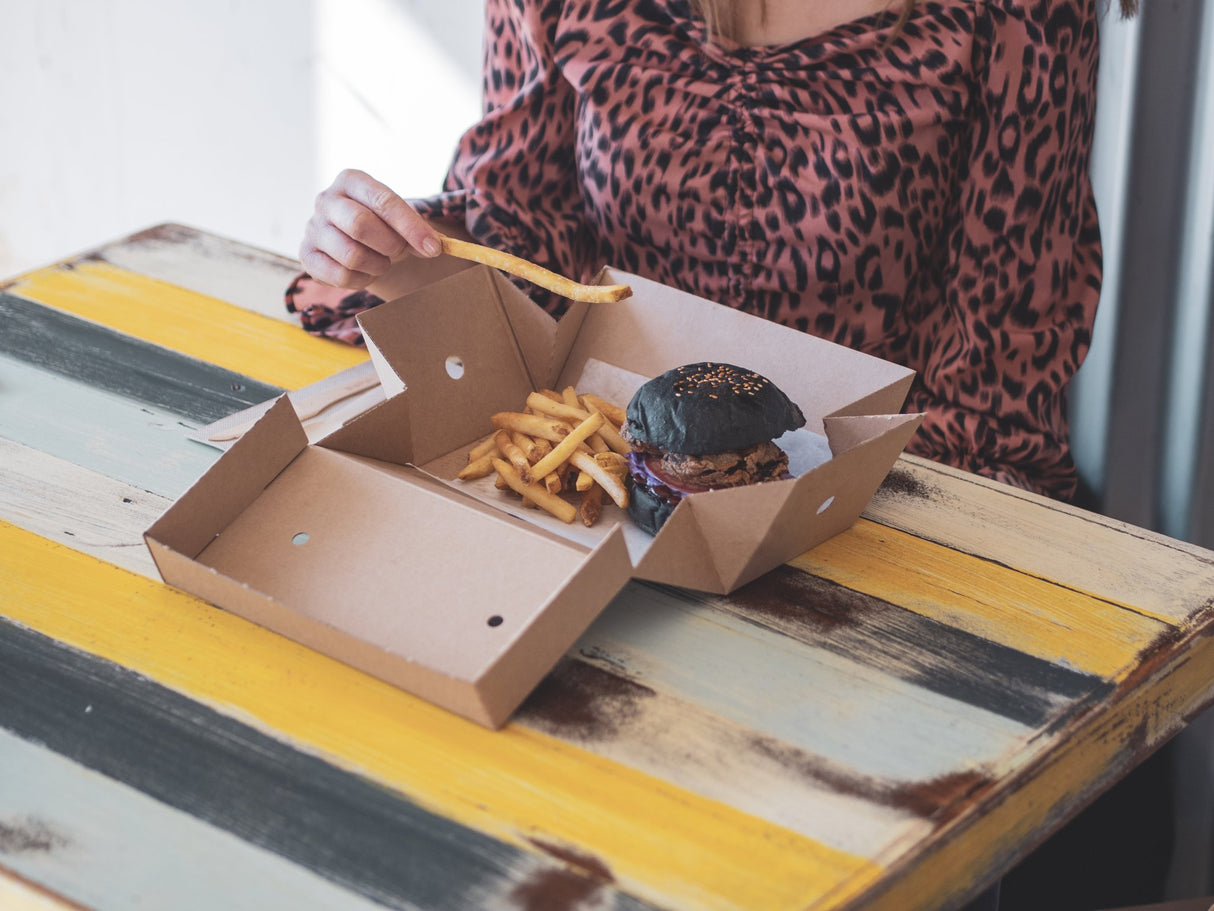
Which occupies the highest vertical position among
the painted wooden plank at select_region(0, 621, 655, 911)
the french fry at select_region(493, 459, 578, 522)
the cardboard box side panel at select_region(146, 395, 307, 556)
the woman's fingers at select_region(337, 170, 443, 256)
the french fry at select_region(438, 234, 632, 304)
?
the woman's fingers at select_region(337, 170, 443, 256)

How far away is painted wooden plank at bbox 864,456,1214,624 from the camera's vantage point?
3.74 ft

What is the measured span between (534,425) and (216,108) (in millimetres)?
2678

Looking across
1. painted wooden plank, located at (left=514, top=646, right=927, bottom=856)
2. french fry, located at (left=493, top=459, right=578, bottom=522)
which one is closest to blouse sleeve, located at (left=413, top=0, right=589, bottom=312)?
french fry, located at (left=493, top=459, right=578, bottom=522)

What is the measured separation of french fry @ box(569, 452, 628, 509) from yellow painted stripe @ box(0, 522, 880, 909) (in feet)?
1.03

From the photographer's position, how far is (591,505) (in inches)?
47.3

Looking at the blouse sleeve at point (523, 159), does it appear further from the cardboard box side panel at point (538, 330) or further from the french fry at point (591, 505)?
the french fry at point (591, 505)

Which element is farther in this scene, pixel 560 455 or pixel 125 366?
pixel 125 366

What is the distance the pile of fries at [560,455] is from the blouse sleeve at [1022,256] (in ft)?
1.87

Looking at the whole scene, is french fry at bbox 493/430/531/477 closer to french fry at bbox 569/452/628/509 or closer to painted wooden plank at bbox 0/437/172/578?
french fry at bbox 569/452/628/509

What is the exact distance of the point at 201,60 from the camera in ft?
11.2

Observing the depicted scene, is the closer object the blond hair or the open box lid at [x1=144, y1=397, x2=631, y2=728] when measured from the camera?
the open box lid at [x1=144, y1=397, x2=631, y2=728]

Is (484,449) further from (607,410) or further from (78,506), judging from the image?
(78,506)

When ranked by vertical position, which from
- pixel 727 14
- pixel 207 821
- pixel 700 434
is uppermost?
Result: pixel 727 14

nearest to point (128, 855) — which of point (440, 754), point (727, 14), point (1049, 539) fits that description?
point (440, 754)
